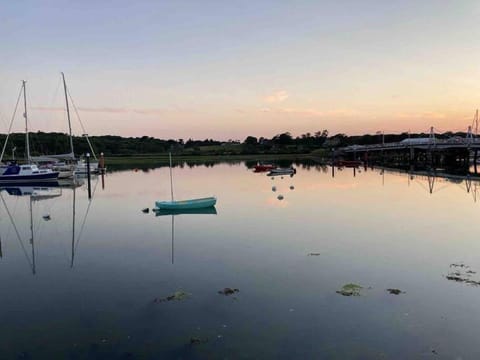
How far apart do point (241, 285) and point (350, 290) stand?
3234 millimetres

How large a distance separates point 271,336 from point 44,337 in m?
5.15

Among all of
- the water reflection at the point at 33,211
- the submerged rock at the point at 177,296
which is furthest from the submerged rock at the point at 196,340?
the water reflection at the point at 33,211

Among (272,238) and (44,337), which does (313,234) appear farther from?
(44,337)

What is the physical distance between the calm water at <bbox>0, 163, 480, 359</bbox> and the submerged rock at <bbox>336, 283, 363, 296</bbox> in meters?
0.25

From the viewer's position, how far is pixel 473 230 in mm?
21281

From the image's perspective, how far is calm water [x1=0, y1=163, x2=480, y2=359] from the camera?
31.0ft

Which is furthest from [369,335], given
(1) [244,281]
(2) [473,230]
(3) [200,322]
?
(2) [473,230]

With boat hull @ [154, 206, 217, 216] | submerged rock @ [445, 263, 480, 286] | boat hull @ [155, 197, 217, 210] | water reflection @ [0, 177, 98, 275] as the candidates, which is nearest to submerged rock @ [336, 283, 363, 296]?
submerged rock @ [445, 263, 480, 286]

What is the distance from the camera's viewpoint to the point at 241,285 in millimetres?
13359

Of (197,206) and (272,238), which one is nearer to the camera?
(272,238)

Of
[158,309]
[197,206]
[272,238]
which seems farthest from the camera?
[197,206]

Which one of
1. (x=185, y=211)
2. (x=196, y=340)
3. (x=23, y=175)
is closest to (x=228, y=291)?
(x=196, y=340)

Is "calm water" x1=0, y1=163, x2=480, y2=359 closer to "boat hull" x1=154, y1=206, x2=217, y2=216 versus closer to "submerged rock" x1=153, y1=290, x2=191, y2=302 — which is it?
"submerged rock" x1=153, y1=290, x2=191, y2=302

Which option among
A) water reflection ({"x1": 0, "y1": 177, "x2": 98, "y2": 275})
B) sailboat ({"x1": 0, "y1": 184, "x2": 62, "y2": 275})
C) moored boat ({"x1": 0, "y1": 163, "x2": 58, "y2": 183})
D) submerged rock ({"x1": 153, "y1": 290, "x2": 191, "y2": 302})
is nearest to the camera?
submerged rock ({"x1": 153, "y1": 290, "x2": 191, "y2": 302})
